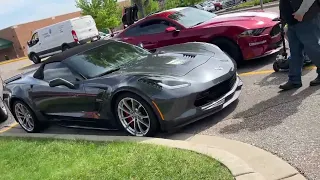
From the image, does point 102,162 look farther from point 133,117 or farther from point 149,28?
point 149,28

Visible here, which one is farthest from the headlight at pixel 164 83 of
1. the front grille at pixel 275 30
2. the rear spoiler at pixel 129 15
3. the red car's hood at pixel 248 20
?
the rear spoiler at pixel 129 15

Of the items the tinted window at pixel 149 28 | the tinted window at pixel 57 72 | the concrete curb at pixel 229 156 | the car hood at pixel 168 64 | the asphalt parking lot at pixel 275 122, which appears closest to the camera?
the concrete curb at pixel 229 156

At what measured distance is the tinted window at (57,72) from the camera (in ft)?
19.9

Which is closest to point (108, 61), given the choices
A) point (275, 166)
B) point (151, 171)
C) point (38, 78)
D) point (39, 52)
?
point (38, 78)

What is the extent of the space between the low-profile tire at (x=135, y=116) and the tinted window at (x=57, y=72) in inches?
39.8

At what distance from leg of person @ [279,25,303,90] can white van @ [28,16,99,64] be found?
18.0 meters

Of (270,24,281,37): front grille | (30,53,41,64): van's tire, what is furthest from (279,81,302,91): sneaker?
(30,53,41,64): van's tire

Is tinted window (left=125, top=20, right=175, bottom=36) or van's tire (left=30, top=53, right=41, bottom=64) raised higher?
tinted window (left=125, top=20, right=175, bottom=36)

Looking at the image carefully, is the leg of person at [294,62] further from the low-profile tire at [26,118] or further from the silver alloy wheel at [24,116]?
the silver alloy wheel at [24,116]

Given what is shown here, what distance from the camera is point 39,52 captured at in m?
23.6

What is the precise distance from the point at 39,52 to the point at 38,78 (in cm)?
1777

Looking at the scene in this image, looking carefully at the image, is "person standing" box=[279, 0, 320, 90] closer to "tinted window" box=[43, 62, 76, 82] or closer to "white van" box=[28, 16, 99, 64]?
"tinted window" box=[43, 62, 76, 82]

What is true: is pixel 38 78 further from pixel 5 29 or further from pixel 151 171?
pixel 5 29

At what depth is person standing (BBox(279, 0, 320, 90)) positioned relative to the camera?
208 inches
